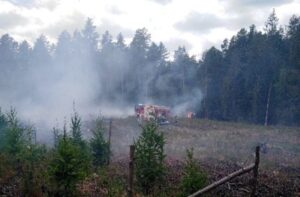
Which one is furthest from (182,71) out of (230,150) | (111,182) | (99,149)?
(111,182)

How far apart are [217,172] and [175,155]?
8383 mm

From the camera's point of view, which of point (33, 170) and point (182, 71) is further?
point (182, 71)

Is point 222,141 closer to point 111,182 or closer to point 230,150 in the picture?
point 230,150

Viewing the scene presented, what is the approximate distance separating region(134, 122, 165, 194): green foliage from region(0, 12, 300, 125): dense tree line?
39744 mm

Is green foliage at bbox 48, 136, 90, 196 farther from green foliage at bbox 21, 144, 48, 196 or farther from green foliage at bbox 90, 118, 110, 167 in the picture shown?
green foliage at bbox 90, 118, 110, 167

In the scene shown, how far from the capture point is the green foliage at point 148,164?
17.3 metres

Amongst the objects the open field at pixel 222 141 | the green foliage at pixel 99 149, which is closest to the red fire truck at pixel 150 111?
the open field at pixel 222 141

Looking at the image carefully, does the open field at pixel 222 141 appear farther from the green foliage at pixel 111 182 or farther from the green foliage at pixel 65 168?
the green foliage at pixel 65 168

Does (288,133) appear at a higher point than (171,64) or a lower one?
lower

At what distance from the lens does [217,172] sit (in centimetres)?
2309

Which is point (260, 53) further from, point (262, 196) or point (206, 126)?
point (262, 196)

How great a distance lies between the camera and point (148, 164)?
57.1 feet

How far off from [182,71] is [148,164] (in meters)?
60.3

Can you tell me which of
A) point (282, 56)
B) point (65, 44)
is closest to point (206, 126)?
point (282, 56)
